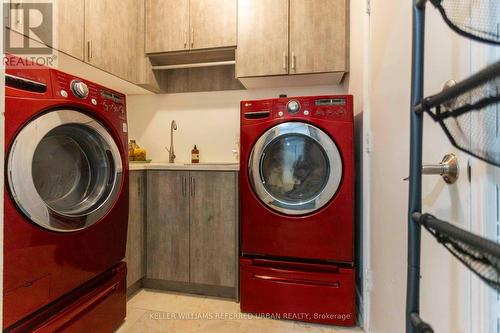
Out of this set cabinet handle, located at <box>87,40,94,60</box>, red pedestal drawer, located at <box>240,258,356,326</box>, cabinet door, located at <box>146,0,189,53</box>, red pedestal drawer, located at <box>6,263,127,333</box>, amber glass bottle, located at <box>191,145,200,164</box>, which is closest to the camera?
red pedestal drawer, located at <box>6,263,127,333</box>

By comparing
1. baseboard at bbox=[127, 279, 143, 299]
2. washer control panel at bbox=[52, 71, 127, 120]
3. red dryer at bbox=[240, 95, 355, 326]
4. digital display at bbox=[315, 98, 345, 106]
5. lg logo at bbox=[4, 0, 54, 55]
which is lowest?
baseboard at bbox=[127, 279, 143, 299]

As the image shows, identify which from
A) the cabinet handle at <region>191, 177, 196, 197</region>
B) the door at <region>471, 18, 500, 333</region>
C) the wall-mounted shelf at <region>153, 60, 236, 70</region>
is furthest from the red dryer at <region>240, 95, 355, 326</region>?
the door at <region>471, 18, 500, 333</region>

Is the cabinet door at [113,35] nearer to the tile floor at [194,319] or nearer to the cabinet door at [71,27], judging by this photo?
the cabinet door at [71,27]

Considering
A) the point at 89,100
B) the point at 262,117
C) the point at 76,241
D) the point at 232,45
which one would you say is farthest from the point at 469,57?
the point at 232,45

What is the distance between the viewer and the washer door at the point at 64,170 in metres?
0.94

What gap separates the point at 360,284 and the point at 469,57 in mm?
1409

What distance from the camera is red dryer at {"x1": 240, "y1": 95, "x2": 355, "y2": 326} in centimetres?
150

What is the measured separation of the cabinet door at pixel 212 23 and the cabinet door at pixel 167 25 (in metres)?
0.07

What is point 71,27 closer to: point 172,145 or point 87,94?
point 87,94

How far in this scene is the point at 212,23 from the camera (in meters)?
2.04

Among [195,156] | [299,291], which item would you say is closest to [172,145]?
[195,156]

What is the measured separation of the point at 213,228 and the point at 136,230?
1.77ft

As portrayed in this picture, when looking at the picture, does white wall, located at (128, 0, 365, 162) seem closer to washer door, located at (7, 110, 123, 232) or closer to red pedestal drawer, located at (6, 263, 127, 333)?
washer door, located at (7, 110, 123, 232)

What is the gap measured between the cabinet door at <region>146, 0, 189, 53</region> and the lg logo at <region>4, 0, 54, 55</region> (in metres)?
0.75
